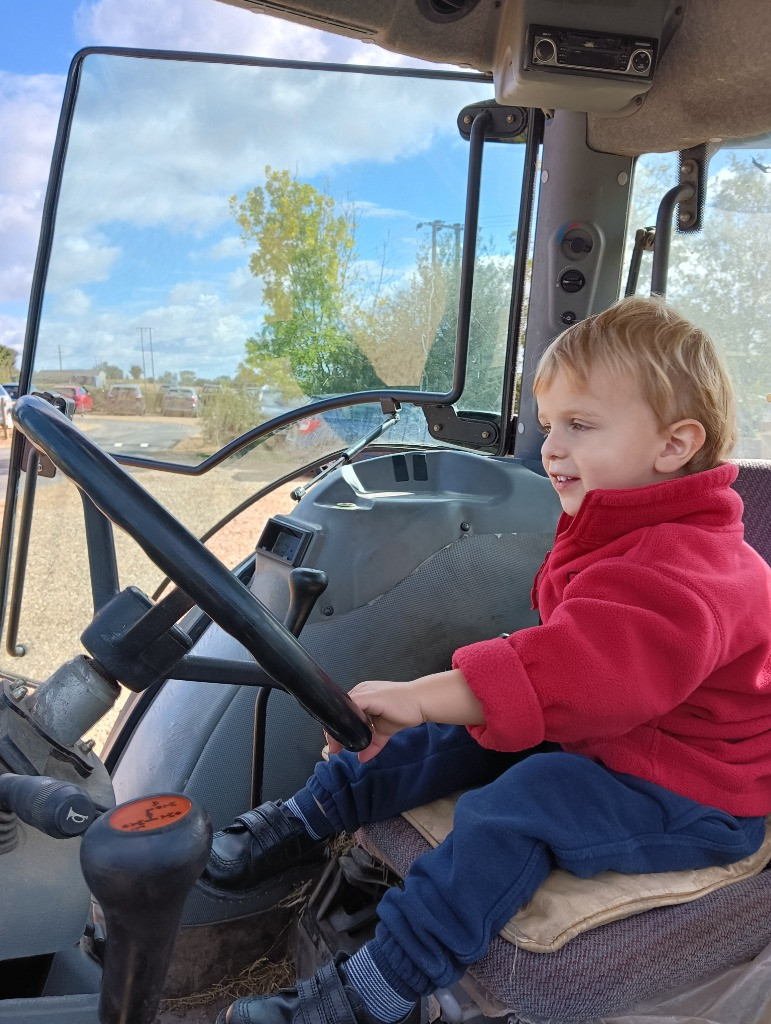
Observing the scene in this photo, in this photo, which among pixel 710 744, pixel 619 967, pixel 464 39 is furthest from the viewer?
pixel 464 39

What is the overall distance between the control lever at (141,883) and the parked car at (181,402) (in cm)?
148

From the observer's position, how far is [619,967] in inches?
37.6

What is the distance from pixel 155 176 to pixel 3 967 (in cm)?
171

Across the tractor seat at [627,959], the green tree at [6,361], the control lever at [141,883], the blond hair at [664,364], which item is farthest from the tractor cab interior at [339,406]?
the green tree at [6,361]

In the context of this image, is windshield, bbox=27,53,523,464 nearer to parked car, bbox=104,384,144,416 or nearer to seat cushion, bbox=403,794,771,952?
parked car, bbox=104,384,144,416

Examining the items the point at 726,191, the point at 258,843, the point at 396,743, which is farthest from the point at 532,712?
the point at 726,191

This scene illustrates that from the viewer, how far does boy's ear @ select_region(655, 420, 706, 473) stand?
1173mm

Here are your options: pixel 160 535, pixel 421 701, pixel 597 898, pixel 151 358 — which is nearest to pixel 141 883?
pixel 160 535

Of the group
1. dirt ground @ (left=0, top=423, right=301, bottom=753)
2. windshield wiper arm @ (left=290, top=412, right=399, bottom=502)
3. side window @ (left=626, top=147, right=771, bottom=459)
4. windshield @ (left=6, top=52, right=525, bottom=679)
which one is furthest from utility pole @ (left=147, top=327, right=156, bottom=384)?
side window @ (left=626, top=147, right=771, bottom=459)

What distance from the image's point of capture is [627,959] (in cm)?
96

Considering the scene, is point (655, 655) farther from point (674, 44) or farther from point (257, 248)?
point (257, 248)

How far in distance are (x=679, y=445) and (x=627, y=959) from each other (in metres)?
0.62

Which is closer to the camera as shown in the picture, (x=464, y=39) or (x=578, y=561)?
(x=578, y=561)

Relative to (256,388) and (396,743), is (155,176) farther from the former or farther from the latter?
(396,743)
